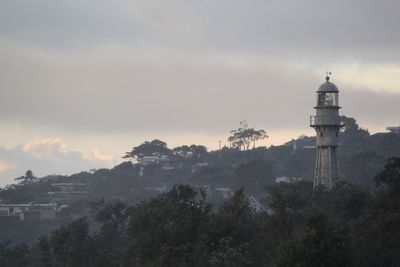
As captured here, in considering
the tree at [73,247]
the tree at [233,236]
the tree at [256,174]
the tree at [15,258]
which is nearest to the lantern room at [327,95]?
the tree at [73,247]

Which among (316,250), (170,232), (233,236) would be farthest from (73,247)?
(316,250)

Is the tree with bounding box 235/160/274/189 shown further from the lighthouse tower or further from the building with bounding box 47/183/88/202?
the lighthouse tower

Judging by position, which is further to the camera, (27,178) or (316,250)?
(27,178)

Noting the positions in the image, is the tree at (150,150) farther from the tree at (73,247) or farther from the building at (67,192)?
the tree at (73,247)

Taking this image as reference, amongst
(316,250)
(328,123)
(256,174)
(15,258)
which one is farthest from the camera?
(256,174)

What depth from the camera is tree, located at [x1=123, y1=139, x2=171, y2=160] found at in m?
186

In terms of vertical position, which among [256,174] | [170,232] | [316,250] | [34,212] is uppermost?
[256,174]

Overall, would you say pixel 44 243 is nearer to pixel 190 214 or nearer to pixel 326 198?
pixel 190 214

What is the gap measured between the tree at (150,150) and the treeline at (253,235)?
347 ft

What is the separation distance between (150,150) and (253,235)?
122 metres

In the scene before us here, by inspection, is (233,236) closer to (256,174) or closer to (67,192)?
(256,174)

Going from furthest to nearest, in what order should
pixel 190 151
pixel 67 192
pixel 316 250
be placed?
pixel 190 151 → pixel 67 192 → pixel 316 250

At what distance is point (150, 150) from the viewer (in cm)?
18675

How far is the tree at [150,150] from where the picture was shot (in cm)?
18638
